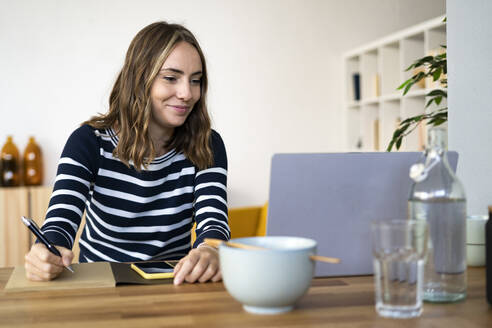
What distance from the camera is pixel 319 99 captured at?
16.4 feet

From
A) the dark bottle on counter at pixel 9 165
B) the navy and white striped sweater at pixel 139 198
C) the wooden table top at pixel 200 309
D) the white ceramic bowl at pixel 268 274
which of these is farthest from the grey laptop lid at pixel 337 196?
the dark bottle on counter at pixel 9 165

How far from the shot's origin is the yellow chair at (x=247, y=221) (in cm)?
412

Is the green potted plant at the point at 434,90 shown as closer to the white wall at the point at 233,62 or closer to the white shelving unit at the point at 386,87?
the white shelving unit at the point at 386,87

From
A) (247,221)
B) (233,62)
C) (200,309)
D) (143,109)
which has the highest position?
Result: (233,62)

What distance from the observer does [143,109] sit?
1797mm

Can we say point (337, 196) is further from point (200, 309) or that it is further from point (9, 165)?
point (9, 165)

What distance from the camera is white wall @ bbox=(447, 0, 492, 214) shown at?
148 cm

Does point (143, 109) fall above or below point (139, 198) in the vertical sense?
above

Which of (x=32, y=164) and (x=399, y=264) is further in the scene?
(x=32, y=164)

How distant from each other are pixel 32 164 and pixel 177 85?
109 inches

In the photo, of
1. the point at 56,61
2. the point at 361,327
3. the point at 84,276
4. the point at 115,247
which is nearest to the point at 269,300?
the point at 361,327

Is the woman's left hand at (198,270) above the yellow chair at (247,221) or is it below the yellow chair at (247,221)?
above

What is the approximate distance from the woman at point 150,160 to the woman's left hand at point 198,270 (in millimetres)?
479

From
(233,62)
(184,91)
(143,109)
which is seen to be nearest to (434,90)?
(184,91)
